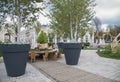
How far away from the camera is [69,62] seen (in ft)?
23.6

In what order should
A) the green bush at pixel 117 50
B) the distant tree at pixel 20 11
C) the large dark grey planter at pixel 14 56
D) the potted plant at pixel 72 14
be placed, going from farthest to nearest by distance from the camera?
the green bush at pixel 117 50 → the potted plant at pixel 72 14 → the distant tree at pixel 20 11 → the large dark grey planter at pixel 14 56

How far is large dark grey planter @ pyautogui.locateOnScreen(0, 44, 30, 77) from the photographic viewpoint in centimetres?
483

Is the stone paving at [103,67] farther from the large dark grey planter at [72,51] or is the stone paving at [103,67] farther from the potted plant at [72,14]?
the potted plant at [72,14]

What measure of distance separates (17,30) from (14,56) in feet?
6.61

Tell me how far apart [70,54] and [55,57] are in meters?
2.20

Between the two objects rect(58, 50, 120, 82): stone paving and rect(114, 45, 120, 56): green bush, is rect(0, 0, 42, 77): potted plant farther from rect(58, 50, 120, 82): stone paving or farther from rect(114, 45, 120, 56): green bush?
rect(114, 45, 120, 56): green bush

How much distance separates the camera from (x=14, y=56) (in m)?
4.93

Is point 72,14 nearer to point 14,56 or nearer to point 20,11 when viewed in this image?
point 20,11

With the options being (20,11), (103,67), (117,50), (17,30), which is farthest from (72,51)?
(117,50)

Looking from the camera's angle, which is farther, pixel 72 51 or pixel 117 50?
pixel 117 50

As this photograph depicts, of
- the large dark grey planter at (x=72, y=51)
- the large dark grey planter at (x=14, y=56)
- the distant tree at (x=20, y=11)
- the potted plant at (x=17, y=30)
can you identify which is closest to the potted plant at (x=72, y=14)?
the large dark grey planter at (x=72, y=51)

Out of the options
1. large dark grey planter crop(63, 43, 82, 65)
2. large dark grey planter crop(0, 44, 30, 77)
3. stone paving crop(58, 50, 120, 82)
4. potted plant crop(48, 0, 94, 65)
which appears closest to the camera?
large dark grey planter crop(0, 44, 30, 77)

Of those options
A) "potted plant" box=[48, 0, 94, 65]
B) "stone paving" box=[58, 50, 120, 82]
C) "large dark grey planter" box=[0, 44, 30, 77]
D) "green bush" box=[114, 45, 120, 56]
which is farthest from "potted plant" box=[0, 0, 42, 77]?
"green bush" box=[114, 45, 120, 56]

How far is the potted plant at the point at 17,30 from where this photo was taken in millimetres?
4895
